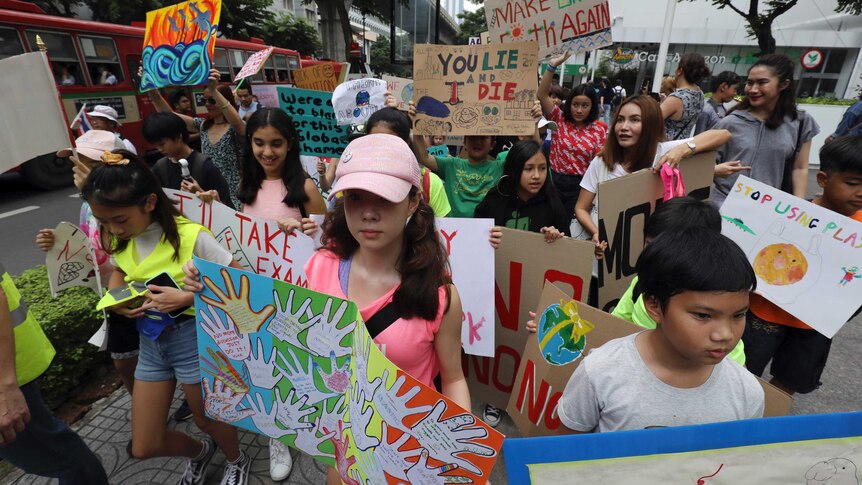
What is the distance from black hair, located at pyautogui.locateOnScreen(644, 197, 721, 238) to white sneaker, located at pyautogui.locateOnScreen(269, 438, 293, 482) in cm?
218

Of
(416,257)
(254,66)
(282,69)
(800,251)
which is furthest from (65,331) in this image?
(282,69)

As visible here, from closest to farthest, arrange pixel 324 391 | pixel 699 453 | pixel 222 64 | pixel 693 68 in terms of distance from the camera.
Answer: pixel 699 453, pixel 324 391, pixel 693 68, pixel 222 64

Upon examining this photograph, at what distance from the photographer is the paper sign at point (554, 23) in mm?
3549

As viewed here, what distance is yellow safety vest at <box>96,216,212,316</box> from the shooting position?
1.88 metres

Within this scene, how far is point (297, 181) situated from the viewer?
8.73 feet

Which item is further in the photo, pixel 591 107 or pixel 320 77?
pixel 320 77

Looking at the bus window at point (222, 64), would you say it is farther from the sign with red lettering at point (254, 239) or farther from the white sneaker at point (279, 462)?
the white sneaker at point (279, 462)

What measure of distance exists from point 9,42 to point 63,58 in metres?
0.87

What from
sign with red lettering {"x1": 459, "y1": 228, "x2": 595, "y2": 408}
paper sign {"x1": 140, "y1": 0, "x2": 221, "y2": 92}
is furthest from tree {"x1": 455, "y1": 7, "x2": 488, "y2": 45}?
sign with red lettering {"x1": 459, "y1": 228, "x2": 595, "y2": 408}

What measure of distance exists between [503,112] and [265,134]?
1621mm

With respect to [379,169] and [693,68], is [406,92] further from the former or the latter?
[379,169]

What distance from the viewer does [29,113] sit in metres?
1.71

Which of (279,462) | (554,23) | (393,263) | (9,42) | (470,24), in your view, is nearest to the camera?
(393,263)

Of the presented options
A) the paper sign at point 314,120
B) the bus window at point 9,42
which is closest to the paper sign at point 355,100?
the paper sign at point 314,120
